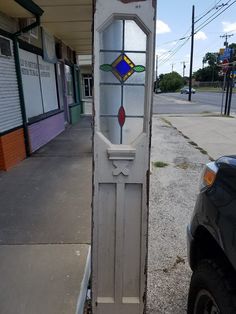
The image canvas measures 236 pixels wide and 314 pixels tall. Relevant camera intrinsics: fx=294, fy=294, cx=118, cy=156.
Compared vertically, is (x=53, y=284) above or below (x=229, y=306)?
below

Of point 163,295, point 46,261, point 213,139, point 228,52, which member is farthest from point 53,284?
point 228,52

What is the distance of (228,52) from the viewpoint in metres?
16.1

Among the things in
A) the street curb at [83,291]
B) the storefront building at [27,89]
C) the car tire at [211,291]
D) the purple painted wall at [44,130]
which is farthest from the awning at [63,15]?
the car tire at [211,291]

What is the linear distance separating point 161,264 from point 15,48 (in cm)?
517

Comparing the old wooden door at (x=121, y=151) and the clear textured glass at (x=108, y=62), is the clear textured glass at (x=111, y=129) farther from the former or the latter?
the clear textured glass at (x=108, y=62)

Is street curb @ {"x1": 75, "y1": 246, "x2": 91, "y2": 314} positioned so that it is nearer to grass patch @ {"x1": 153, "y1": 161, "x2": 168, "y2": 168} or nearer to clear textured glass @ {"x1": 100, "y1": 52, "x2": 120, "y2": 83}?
clear textured glass @ {"x1": 100, "y1": 52, "x2": 120, "y2": 83}

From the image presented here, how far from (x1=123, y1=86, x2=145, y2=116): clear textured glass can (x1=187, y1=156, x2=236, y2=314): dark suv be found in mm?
608

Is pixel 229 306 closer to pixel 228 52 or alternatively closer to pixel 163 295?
pixel 163 295

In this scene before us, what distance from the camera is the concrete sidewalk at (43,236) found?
228 centimetres

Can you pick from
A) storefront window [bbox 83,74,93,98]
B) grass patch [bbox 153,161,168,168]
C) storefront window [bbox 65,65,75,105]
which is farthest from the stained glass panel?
storefront window [bbox 83,74,93,98]

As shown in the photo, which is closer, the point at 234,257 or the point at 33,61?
the point at 234,257

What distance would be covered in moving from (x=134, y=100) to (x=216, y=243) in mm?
1000

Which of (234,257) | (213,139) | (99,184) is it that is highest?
(99,184)

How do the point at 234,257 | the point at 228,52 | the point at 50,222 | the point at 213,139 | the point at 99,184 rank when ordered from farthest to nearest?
the point at 228,52 → the point at 213,139 → the point at 50,222 → the point at 99,184 → the point at 234,257
